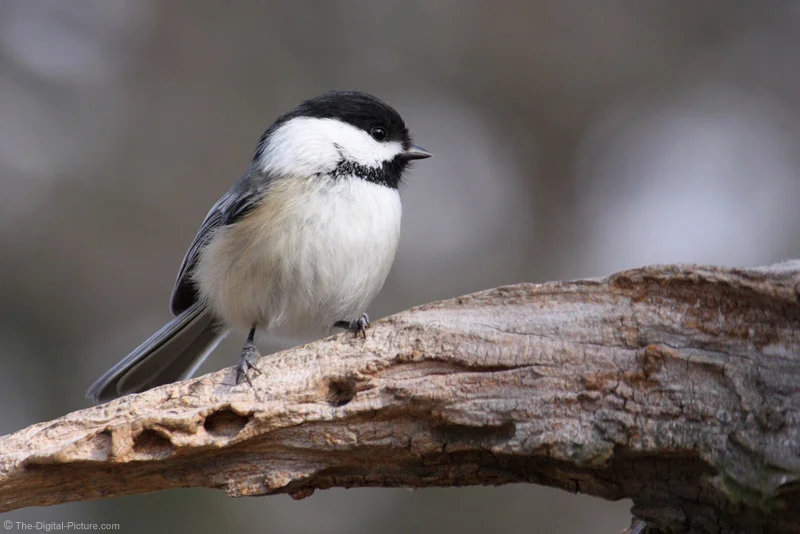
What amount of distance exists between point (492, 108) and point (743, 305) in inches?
109

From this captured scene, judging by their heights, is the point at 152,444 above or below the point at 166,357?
below

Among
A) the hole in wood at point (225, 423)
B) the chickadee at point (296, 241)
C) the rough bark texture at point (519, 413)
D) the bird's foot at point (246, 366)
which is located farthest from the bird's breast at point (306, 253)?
the hole in wood at point (225, 423)

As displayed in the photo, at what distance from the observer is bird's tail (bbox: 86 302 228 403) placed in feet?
8.27

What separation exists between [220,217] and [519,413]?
57.1 inches

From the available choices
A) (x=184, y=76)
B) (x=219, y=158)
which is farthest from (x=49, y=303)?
(x=184, y=76)

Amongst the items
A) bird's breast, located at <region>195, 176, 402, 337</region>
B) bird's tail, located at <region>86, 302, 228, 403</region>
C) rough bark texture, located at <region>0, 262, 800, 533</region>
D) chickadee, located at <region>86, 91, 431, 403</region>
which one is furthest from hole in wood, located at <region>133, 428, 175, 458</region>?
bird's tail, located at <region>86, 302, 228, 403</region>

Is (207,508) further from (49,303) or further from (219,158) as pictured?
(219,158)

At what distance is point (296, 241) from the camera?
2.28 m

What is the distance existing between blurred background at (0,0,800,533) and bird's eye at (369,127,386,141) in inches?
59.3

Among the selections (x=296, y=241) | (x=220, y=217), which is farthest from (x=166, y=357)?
(x=296, y=241)

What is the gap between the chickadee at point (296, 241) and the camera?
2299 millimetres

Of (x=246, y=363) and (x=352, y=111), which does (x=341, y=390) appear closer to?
(x=246, y=363)

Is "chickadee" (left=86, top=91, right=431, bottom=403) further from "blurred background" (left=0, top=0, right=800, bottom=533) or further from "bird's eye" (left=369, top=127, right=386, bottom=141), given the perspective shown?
"blurred background" (left=0, top=0, right=800, bottom=533)

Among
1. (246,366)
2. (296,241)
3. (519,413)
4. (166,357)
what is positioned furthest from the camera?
(166,357)
